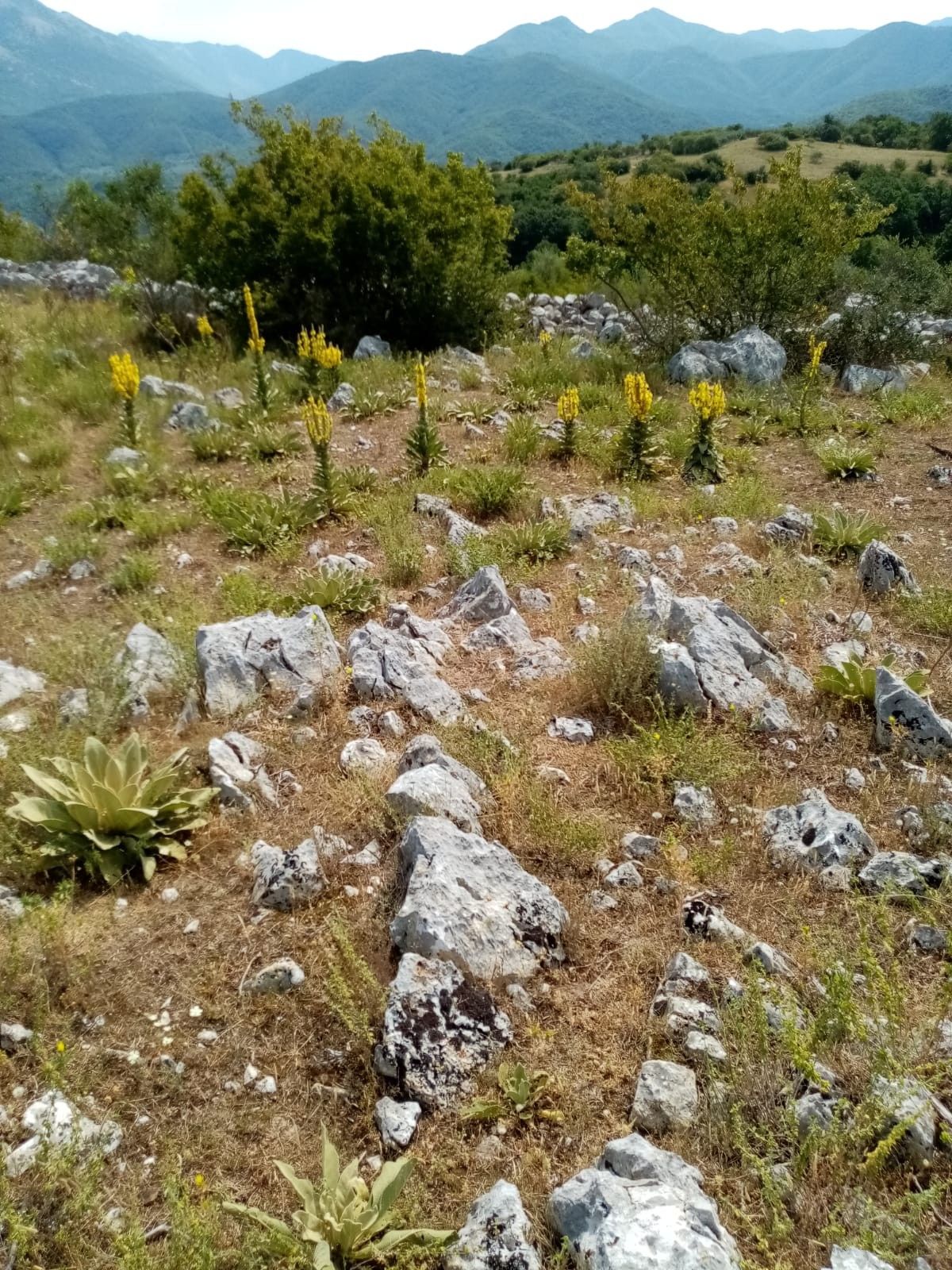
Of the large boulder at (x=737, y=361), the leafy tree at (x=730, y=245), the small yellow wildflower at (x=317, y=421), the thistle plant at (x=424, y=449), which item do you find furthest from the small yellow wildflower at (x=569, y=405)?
the leafy tree at (x=730, y=245)

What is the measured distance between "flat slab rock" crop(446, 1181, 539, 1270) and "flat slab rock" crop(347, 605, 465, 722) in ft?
8.13

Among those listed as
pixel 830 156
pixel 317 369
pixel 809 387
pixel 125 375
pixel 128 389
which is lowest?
pixel 809 387

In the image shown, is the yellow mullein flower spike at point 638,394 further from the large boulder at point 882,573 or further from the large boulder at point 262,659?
the large boulder at point 262,659

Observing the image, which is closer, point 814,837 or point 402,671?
point 814,837

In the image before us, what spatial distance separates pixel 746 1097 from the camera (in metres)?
2.55

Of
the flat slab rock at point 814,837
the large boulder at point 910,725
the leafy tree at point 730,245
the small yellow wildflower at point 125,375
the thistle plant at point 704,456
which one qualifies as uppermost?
the leafy tree at point 730,245

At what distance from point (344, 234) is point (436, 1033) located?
42.3 feet

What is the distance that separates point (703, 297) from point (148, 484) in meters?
8.80

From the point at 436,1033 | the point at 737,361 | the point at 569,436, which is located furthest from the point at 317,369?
the point at 436,1033

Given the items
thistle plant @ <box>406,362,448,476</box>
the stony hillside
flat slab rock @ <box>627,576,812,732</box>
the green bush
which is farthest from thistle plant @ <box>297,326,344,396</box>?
the green bush

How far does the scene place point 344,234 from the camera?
1280 cm

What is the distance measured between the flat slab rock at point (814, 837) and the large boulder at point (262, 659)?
101 inches

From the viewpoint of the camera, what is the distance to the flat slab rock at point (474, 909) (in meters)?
3.03

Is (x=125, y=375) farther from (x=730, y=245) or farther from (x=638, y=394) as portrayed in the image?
(x=730, y=245)
